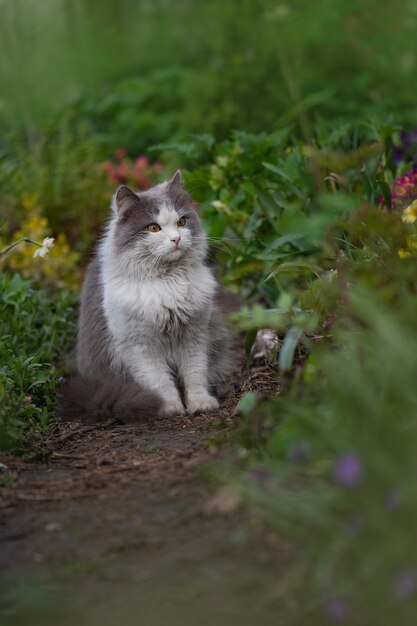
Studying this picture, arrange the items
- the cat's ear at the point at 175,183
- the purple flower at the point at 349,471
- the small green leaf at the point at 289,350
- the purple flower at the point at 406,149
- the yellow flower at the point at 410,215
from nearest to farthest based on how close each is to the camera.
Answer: the purple flower at the point at 349,471 < the small green leaf at the point at 289,350 < the yellow flower at the point at 410,215 < the cat's ear at the point at 175,183 < the purple flower at the point at 406,149

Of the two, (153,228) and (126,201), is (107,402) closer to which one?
(153,228)

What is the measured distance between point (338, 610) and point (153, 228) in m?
2.58

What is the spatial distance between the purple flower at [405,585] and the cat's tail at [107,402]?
89.1 inches

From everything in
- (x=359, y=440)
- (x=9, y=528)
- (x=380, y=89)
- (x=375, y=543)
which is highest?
(x=359, y=440)

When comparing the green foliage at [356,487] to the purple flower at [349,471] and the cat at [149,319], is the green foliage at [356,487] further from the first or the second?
the cat at [149,319]

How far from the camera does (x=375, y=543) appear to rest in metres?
1.94

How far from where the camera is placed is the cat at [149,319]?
410 cm

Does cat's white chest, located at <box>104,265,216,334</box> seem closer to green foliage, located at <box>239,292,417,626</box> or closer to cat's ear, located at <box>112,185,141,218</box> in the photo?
cat's ear, located at <box>112,185,141,218</box>

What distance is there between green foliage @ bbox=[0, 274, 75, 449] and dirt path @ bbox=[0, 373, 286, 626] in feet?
1.09

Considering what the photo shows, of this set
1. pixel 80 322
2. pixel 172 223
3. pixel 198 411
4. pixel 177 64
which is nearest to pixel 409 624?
pixel 198 411

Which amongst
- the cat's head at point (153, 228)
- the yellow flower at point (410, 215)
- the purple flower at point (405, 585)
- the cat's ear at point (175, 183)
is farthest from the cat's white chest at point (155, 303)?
the purple flower at point (405, 585)

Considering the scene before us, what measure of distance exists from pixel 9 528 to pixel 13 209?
410 cm

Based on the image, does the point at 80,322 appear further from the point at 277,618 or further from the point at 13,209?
the point at 277,618

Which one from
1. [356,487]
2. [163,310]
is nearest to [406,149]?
[163,310]
